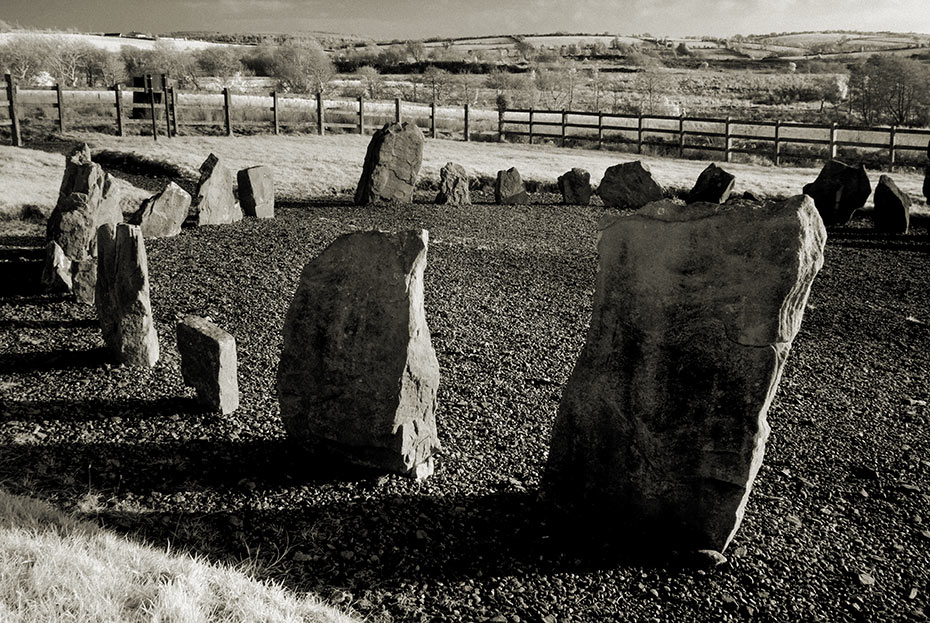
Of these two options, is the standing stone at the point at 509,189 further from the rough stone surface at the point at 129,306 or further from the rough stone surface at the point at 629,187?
the rough stone surface at the point at 129,306

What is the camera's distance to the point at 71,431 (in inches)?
245

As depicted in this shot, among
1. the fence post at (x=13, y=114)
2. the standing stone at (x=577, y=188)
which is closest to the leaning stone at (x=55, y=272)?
the standing stone at (x=577, y=188)

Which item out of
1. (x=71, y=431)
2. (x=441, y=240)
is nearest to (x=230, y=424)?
(x=71, y=431)

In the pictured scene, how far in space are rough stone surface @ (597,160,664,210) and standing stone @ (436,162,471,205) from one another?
10.8 feet

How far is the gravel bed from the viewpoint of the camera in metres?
4.58

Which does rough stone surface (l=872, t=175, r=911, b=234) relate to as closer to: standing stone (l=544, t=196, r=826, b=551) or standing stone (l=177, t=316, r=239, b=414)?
standing stone (l=544, t=196, r=826, b=551)

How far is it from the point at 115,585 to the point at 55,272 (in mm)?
7059

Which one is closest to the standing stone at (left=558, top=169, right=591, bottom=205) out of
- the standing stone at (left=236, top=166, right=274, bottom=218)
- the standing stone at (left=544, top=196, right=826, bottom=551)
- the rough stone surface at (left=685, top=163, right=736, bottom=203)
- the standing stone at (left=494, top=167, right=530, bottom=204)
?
the standing stone at (left=494, top=167, right=530, bottom=204)

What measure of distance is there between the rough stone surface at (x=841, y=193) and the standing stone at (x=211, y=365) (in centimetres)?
1462

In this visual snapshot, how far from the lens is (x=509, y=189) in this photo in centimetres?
1911

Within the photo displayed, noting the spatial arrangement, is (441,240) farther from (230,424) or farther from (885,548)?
(885,548)

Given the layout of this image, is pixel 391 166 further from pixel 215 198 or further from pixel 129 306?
pixel 129 306

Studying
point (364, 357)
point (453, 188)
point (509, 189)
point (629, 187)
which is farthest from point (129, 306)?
Answer: point (629, 187)

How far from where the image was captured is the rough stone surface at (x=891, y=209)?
55.6 feet
